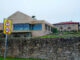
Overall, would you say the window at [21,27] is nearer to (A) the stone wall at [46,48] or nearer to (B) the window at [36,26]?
(B) the window at [36,26]

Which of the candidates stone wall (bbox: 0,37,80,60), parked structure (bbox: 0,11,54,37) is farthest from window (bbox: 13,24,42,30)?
stone wall (bbox: 0,37,80,60)

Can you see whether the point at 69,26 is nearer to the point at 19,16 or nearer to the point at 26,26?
the point at 26,26

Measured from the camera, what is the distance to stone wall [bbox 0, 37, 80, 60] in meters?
9.00

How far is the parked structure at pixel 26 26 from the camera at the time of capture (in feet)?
84.7

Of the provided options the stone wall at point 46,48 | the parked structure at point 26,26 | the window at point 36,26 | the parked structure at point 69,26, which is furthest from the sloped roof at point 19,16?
the parked structure at point 69,26

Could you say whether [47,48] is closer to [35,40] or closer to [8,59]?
[35,40]

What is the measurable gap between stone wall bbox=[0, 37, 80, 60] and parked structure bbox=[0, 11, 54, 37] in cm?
1515

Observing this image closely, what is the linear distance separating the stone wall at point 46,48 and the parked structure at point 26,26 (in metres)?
15.1

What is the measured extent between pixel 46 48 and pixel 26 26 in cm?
1753

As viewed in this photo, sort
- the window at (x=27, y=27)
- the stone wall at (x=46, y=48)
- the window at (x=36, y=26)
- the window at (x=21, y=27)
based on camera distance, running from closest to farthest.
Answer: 1. the stone wall at (x=46, y=48)
2. the window at (x=36, y=26)
3. the window at (x=27, y=27)
4. the window at (x=21, y=27)

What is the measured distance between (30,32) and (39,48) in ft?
55.7

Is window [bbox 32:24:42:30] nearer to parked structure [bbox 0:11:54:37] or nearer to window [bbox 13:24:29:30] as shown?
parked structure [bbox 0:11:54:37]

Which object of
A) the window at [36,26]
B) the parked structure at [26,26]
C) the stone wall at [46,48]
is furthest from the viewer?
the window at [36,26]

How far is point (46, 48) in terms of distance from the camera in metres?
9.66
